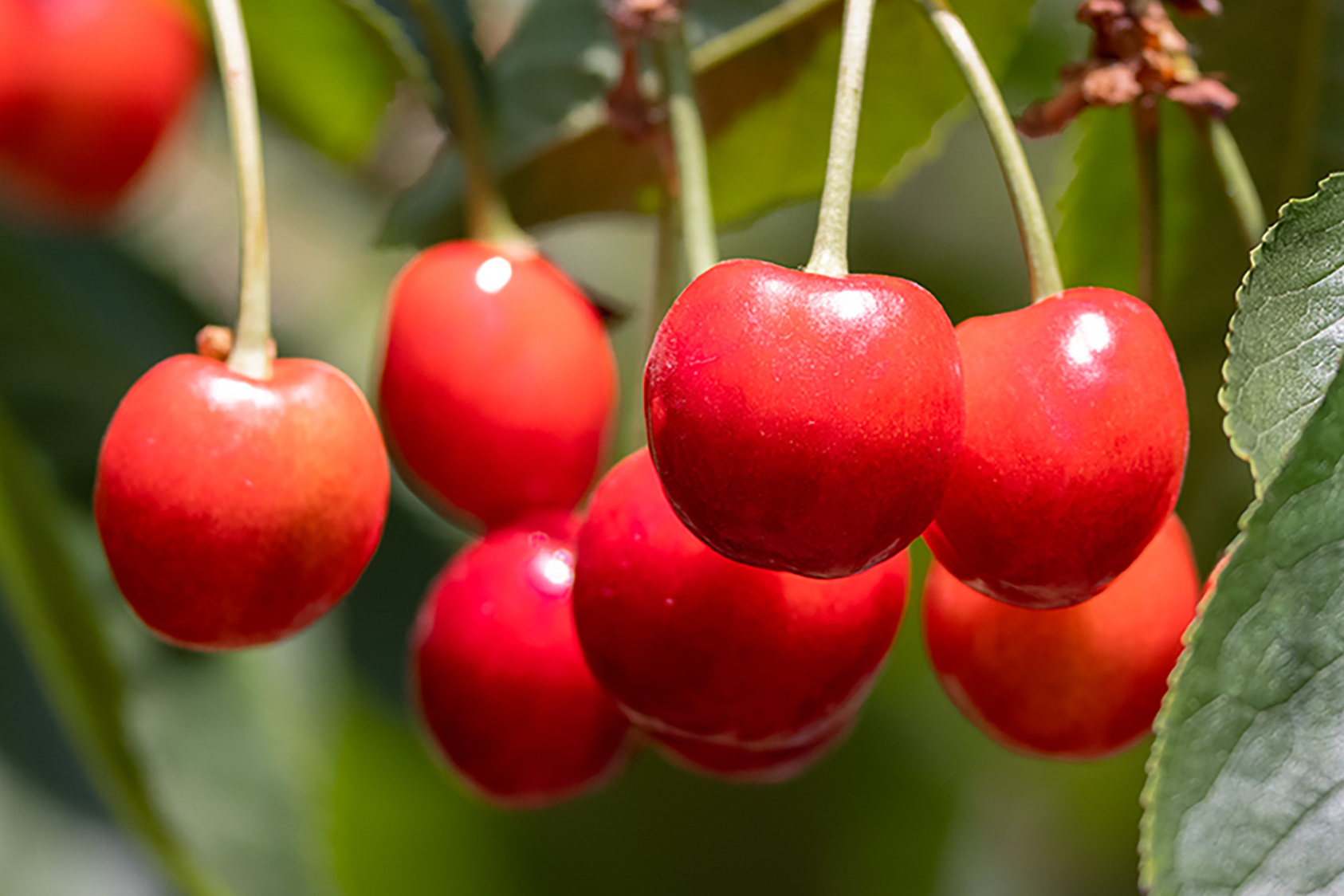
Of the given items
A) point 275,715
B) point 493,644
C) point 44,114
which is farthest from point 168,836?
point 44,114

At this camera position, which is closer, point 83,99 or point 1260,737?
point 1260,737

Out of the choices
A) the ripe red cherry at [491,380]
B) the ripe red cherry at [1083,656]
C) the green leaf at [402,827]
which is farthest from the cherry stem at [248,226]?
the green leaf at [402,827]

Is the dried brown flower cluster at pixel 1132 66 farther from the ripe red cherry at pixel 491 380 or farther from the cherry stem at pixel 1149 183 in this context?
the ripe red cherry at pixel 491 380

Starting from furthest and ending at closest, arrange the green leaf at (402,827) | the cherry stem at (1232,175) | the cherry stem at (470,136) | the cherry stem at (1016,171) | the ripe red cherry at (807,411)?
the green leaf at (402,827) → the cherry stem at (470,136) → the cherry stem at (1232,175) → the cherry stem at (1016,171) → the ripe red cherry at (807,411)

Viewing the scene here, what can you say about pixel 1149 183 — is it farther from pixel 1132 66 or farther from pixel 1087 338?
pixel 1087 338

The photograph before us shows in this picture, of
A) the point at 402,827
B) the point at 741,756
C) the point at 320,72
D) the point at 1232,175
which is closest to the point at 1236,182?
the point at 1232,175

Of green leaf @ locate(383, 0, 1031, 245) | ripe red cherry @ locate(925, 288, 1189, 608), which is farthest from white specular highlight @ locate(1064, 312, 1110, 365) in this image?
green leaf @ locate(383, 0, 1031, 245)

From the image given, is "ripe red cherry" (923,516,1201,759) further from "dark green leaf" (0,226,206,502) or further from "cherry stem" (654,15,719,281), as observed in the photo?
"dark green leaf" (0,226,206,502)
